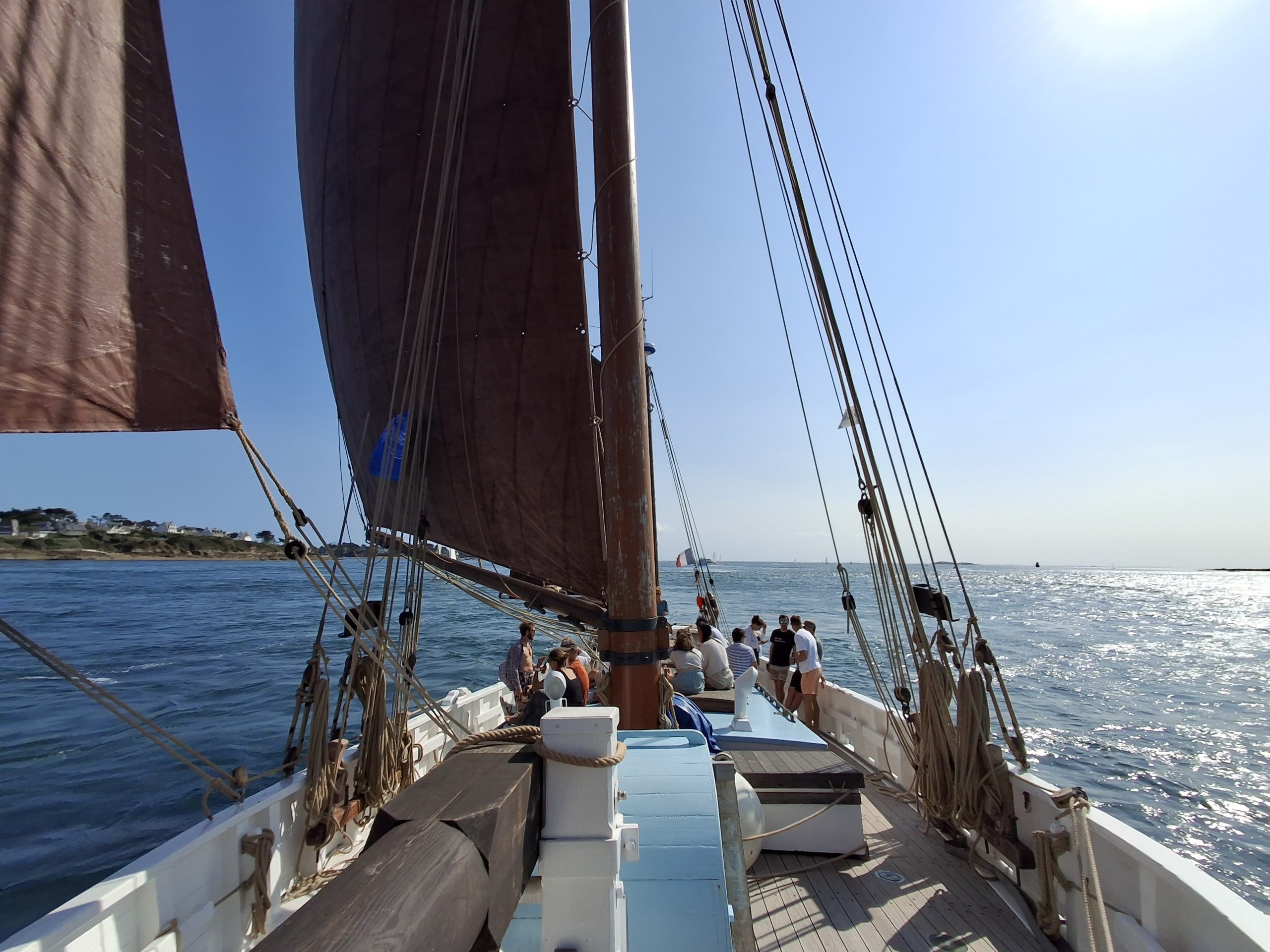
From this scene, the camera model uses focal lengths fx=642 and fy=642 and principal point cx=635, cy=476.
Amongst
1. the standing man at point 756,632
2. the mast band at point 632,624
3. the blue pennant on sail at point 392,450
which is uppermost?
the blue pennant on sail at point 392,450

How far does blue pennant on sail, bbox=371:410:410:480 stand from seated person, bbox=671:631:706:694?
3.35 m

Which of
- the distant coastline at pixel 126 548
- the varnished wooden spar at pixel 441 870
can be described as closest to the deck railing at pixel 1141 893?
the varnished wooden spar at pixel 441 870

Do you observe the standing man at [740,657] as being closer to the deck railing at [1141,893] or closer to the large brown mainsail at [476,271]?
the large brown mainsail at [476,271]

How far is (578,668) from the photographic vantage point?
6.54m

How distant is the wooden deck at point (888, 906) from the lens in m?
3.08

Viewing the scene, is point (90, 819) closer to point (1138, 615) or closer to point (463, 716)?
point (463, 716)

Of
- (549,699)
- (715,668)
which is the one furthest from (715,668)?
(549,699)

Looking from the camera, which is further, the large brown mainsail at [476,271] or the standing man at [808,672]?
the standing man at [808,672]

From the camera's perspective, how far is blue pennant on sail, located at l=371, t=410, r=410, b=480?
4887 millimetres

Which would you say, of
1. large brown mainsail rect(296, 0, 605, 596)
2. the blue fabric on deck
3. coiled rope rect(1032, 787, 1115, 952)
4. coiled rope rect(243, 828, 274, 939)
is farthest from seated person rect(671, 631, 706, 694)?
coiled rope rect(243, 828, 274, 939)

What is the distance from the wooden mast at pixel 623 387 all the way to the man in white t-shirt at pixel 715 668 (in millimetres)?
3729

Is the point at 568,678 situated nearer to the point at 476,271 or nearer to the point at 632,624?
the point at 632,624

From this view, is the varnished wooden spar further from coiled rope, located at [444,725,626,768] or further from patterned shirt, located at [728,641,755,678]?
patterned shirt, located at [728,641,755,678]

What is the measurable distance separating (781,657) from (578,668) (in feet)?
11.2
